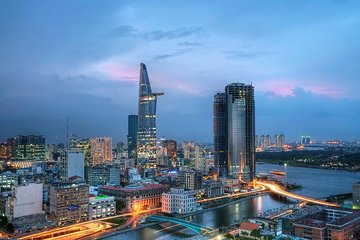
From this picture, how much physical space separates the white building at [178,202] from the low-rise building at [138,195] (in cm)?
108

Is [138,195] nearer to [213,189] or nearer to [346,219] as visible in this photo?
[213,189]

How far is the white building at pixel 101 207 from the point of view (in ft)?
45.8

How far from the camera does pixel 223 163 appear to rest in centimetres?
2669

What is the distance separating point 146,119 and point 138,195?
16748mm

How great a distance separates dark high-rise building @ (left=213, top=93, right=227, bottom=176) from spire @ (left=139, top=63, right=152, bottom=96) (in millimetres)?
7022

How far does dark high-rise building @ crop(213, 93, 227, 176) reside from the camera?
26.7m

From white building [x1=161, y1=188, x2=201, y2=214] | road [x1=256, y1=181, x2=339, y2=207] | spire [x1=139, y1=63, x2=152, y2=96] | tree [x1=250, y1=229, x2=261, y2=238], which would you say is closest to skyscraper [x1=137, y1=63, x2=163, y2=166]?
spire [x1=139, y1=63, x2=152, y2=96]

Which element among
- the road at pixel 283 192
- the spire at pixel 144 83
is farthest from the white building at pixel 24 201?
the spire at pixel 144 83

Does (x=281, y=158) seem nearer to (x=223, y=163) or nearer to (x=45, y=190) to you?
(x=223, y=163)

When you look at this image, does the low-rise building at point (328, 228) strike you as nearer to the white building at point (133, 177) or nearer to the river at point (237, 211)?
the river at point (237, 211)

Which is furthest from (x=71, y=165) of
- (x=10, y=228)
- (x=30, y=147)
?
(x=30, y=147)

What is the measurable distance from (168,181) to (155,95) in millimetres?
13822

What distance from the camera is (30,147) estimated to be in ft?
111

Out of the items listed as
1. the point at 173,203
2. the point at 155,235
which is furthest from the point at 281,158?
the point at 155,235
